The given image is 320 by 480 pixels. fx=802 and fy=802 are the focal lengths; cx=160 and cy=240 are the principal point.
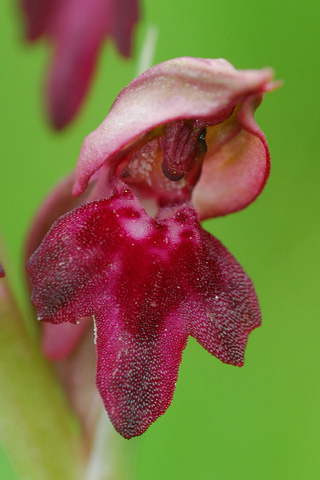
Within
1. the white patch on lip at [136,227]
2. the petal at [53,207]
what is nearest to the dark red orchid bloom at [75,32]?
the petal at [53,207]

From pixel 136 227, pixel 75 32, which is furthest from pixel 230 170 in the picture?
pixel 75 32

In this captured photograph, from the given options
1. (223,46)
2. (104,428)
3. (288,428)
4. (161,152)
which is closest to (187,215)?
(161,152)

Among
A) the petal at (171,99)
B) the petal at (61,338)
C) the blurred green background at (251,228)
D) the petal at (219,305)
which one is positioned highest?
the petal at (171,99)

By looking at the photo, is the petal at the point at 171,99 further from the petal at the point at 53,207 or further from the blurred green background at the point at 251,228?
the blurred green background at the point at 251,228

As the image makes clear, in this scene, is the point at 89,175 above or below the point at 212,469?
above

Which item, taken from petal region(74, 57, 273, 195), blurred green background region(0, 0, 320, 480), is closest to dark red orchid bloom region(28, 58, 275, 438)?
petal region(74, 57, 273, 195)

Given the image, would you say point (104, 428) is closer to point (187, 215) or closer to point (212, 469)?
point (187, 215)

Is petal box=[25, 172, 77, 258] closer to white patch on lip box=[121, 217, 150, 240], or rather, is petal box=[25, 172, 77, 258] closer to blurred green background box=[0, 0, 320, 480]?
white patch on lip box=[121, 217, 150, 240]
